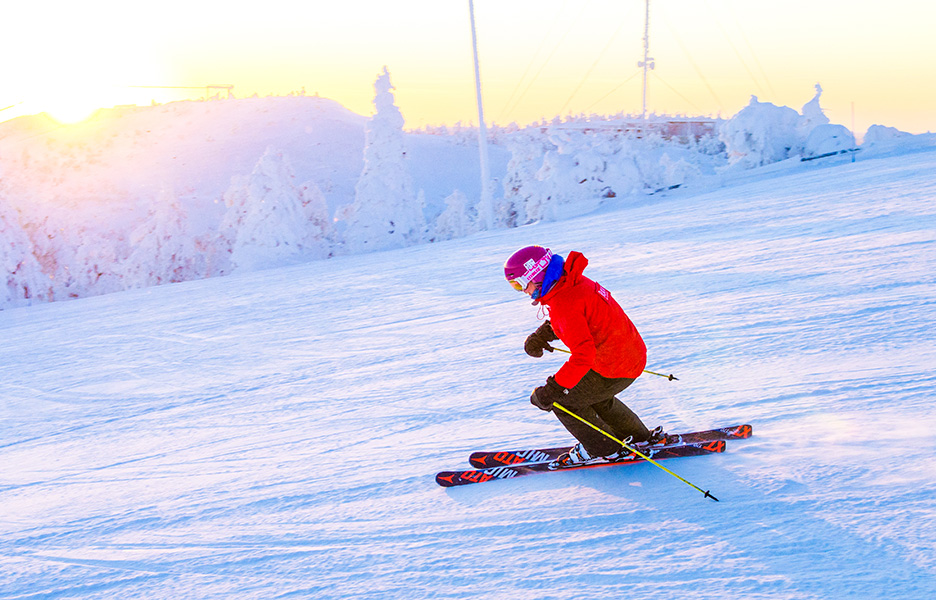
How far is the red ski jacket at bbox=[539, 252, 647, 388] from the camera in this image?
3459 mm

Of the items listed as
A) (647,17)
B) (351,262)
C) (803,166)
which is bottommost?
(351,262)

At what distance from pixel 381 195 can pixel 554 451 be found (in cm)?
2703

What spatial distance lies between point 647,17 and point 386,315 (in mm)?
33108

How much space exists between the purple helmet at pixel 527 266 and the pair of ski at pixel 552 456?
3.78 feet

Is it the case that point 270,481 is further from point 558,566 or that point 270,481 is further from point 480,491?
point 558,566

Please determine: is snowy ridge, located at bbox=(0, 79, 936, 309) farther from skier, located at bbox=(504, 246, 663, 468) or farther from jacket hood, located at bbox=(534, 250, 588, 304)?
jacket hood, located at bbox=(534, 250, 588, 304)

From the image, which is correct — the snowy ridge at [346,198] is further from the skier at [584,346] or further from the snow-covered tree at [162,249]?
the skier at [584,346]

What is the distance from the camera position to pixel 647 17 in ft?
122

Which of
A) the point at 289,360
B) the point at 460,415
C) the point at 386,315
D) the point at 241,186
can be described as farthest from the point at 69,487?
the point at 241,186

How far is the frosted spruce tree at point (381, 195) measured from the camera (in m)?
30.0

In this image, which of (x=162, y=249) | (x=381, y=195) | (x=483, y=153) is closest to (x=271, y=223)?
(x=381, y=195)

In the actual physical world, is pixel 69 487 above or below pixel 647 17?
below

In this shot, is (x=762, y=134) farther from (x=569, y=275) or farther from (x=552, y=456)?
(x=569, y=275)

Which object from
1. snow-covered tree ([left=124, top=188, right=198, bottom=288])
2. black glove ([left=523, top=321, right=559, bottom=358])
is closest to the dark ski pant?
black glove ([left=523, top=321, right=559, bottom=358])
